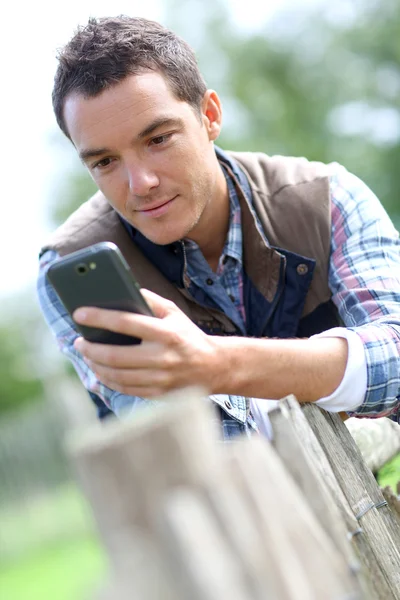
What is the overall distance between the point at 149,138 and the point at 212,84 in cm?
2138

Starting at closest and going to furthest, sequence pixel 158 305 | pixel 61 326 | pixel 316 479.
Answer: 1. pixel 316 479
2. pixel 158 305
3. pixel 61 326

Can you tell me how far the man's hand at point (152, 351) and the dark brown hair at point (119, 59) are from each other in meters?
1.33

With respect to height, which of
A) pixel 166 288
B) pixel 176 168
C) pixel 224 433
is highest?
pixel 176 168

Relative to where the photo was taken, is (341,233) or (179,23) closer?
(341,233)

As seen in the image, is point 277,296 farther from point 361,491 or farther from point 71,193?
point 71,193

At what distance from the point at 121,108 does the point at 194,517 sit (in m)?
1.96

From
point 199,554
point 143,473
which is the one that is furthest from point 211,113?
point 199,554

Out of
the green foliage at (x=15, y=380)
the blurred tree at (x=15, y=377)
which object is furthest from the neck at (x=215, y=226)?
the green foliage at (x=15, y=380)

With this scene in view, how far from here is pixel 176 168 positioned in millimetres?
2816

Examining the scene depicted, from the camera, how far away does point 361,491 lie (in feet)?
6.48

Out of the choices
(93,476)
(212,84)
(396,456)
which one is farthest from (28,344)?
(93,476)

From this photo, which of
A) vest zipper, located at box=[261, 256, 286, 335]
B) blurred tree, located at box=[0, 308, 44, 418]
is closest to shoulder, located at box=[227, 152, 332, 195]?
vest zipper, located at box=[261, 256, 286, 335]

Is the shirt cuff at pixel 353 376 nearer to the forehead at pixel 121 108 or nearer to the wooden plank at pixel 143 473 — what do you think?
the forehead at pixel 121 108

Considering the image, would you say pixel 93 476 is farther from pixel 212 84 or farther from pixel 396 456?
pixel 212 84
